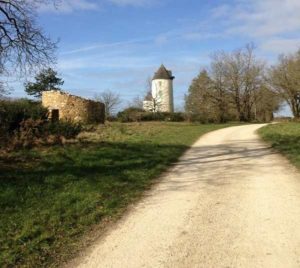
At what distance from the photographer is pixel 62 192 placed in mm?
10703

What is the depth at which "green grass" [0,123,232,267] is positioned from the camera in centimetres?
725

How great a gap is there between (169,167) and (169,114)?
139ft

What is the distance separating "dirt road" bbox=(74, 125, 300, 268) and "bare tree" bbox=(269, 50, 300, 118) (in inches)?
2017

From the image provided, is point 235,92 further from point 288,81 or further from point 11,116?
point 11,116

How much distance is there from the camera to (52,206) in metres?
9.51

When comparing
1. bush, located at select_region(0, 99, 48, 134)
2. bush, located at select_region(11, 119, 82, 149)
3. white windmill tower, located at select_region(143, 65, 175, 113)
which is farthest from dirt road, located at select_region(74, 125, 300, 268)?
white windmill tower, located at select_region(143, 65, 175, 113)

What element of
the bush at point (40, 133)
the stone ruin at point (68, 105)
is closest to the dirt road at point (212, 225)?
the bush at point (40, 133)

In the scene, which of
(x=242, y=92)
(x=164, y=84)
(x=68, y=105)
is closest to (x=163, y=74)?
(x=164, y=84)

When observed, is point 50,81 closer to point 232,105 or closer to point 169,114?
point 169,114

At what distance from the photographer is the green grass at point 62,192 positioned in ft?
23.8

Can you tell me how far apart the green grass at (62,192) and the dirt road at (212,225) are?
1.85 feet

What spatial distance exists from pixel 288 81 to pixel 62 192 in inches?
Result: 2256

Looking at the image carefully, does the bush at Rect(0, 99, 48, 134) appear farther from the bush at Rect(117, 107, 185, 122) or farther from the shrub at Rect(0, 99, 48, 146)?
the bush at Rect(117, 107, 185, 122)

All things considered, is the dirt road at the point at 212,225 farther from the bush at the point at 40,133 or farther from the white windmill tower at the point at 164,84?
the white windmill tower at the point at 164,84
